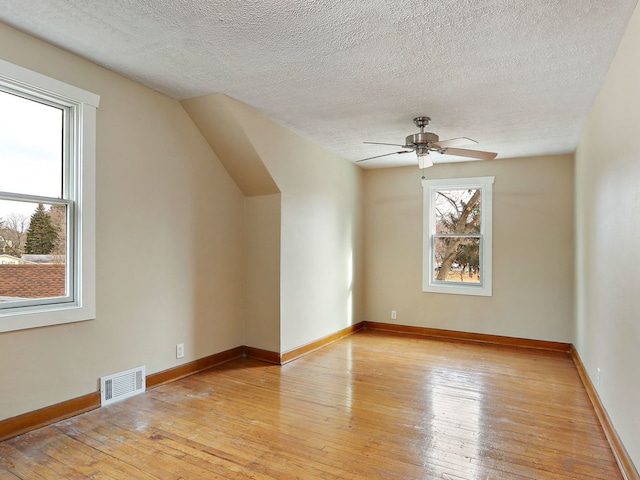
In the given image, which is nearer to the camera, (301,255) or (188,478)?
(188,478)

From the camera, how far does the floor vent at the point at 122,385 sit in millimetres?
3105

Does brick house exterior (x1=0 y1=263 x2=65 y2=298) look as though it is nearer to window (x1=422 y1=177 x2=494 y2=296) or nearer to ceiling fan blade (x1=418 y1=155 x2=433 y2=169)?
ceiling fan blade (x1=418 y1=155 x2=433 y2=169)

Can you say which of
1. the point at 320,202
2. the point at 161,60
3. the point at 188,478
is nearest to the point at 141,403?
the point at 188,478

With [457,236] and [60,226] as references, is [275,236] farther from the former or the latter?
[457,236]

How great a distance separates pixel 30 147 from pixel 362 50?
2326 millimetres

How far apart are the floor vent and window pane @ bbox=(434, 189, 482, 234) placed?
14.3 ft

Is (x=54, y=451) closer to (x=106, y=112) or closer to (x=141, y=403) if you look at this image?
(x=141, y=403)

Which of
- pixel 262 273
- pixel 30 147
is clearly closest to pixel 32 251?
pixel 30 147

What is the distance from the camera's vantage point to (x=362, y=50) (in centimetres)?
264

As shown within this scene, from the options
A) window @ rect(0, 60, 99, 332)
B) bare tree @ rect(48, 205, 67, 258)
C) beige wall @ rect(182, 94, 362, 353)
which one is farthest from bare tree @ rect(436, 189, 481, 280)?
bare tree @ rect(48, 205, 67, 258)

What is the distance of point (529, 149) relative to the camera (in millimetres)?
4965

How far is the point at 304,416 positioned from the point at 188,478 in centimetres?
103

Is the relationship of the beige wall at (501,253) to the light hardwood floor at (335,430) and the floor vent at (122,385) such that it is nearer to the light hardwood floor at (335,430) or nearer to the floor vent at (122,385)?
the light hardwood floor at (335,430)

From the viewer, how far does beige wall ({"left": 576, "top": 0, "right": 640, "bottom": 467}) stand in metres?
2.17
